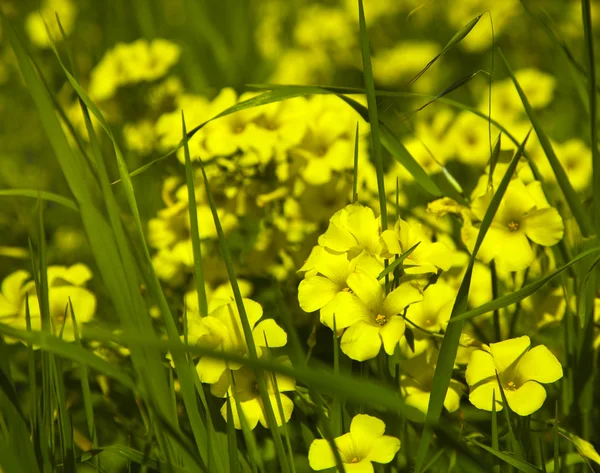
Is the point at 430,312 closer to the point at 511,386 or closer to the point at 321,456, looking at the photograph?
the point at 511,386

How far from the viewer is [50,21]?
9.36 ft

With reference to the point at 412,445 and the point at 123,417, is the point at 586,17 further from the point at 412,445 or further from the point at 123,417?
the point at 123,417

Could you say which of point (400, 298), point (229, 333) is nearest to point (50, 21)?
point (229, 333)

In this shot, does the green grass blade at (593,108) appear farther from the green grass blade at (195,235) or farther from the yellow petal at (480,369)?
the green grass blade at (195,235)

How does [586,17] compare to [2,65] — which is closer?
[586,17]

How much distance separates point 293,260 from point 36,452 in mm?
661

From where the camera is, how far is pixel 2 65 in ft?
10.2

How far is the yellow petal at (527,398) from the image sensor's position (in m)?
0.81

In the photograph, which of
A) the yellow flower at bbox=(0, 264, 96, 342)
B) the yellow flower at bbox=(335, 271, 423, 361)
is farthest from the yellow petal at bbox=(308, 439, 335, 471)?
the yellow flower at bbox=(0, 264, 96, 342)

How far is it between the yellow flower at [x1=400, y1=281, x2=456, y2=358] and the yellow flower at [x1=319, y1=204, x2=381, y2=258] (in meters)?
0.13

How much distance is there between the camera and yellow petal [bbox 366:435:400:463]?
0.79 m

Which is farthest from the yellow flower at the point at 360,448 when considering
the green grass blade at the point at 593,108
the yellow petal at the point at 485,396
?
the green grass blade at the point at 593,108

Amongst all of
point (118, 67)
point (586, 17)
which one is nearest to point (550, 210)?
point (586, 17)

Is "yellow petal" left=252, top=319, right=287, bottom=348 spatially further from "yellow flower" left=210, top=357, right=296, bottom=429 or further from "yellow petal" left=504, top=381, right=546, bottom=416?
"yellow petal" left=504, top=381, right=546, bottom=416
